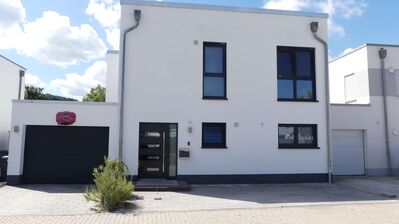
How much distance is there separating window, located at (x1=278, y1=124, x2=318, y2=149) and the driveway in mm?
1650

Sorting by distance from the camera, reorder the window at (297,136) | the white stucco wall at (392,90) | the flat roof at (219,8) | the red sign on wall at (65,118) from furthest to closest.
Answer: the white stucco wall at (392,90) < the window at (297,136) < the flat roof at (219,8) < the red sign on wall at (65,118)

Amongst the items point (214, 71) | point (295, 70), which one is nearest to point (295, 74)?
point (295, 70)

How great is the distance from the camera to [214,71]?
14.4 m

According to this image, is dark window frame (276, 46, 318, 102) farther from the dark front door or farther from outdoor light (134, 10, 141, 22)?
outdoor light (134, 10, 141, 22)

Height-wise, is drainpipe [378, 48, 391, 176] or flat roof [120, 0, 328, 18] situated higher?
flat roof [120, 0, 328, 18]

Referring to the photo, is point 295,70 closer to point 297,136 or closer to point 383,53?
point 297,136

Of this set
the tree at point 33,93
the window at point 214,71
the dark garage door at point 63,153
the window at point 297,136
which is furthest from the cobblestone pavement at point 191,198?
the tree at point 33,93

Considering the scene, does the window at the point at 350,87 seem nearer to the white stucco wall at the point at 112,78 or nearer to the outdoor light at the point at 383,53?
the outdoor light at the point at 383,53

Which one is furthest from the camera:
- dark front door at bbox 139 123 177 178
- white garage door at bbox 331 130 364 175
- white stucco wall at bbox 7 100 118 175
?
white garage door at bbox 331 130 364 175

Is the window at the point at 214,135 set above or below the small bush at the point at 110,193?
above

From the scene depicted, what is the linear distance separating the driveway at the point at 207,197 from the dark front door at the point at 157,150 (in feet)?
5.01

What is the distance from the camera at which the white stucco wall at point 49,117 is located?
13.2m

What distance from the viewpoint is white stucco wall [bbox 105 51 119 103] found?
58.1 ft

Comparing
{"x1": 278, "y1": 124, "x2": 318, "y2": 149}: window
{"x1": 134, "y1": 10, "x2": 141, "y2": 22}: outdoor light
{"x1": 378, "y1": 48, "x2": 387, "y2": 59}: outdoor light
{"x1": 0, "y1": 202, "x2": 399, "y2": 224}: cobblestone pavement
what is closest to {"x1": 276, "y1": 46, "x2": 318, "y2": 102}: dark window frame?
{"x1": 278, "y1": 124, "x2": 318, "y2": 149}: window
